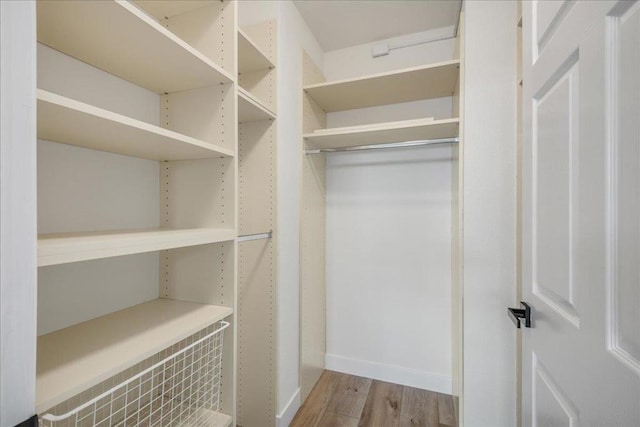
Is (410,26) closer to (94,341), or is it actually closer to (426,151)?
(426,151)

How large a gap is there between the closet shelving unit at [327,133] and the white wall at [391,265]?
0.15m

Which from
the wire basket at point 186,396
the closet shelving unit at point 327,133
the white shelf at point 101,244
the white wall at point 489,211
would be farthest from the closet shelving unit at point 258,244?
the white wall at point 489,211

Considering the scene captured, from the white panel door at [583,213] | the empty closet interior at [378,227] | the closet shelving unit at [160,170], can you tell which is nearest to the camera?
the white panel door at [583,213]

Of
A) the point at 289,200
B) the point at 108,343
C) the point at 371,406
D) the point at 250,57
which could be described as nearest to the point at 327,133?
the point at 289,200

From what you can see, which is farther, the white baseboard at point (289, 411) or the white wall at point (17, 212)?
the white baseboard at point (289, 411)

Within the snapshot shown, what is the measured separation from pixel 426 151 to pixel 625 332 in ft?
5.66

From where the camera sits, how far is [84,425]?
93cm

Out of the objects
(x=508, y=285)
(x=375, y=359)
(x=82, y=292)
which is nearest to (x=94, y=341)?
(x=82, y=292)

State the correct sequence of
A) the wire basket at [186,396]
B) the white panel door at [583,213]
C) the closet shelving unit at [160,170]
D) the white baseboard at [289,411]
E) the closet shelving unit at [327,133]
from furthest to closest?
the closet shelving unit at [327,133], the white baseboard at [289,411], the wire basket at [186,396], the closet shelving unit at [160,170], the white panel door at [583,213]

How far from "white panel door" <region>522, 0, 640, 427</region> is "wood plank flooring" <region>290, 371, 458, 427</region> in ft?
3.51

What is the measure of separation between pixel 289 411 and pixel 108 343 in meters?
1.25

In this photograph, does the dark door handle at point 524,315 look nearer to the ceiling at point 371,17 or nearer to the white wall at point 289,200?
the white wall at point 289,200

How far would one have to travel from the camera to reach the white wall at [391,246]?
1.99 metres

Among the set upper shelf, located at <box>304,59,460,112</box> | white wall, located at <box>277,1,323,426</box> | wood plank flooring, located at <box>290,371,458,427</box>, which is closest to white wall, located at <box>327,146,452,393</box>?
wood plank flooring, located at <box>290,371,458,427</box>
